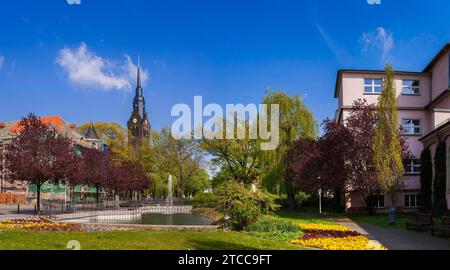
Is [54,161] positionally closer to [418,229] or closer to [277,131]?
[277,131]

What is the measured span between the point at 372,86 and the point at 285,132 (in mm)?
8735

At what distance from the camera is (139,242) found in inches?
499

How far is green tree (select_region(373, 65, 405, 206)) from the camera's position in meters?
25.9

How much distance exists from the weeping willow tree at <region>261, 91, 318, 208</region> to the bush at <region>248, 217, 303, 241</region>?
22.4 m

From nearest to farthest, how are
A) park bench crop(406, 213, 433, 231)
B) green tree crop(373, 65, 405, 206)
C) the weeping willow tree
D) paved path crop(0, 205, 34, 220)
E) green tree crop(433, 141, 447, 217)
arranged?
park bench crop(406, 213, 433, 231)
green tree crop(373, 65, 405, 206)
paved path crop(0, 205, 34, 220)
green tree crop(433, 141, 447, 217)
the weeping willow tree

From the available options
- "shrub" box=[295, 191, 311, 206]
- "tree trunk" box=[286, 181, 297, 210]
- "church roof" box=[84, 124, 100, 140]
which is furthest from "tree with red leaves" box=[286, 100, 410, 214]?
"church roof" box=[84, 124, 100, 140]

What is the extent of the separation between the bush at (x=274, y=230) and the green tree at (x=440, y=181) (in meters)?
14.6

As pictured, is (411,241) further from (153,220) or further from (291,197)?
(291,197)

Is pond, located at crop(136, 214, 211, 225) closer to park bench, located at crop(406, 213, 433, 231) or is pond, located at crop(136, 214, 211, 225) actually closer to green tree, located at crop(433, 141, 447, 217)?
park bench, located at crop(406, 213, 433, 231)

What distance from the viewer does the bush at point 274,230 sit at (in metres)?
15.2

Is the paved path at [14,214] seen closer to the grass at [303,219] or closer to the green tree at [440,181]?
the grass at [303,219]

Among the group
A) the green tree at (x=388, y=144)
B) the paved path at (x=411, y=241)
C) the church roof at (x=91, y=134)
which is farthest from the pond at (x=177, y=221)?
the church roof at (x=91, y=134)

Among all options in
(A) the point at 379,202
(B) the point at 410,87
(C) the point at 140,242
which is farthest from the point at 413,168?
(C) the point at 140,242
